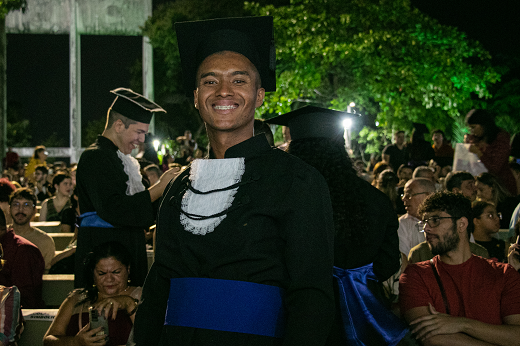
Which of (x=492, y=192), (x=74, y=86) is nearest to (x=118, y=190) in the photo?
(x=492, y=192)

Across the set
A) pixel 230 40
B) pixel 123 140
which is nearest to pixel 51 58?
pixel 123 140

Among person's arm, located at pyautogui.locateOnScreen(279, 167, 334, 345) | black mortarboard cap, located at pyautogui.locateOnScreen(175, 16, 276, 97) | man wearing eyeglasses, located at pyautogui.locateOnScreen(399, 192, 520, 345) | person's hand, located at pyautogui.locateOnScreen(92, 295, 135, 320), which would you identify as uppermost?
black mortarboard cap, located at pyautogui.locateOnScreen(175, 16, 276, 97)

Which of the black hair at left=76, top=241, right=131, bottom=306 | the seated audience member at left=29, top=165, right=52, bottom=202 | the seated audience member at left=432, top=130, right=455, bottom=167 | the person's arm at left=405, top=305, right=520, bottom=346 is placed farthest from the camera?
the seated audience member at left=29, top=165, right=52, bottom=202

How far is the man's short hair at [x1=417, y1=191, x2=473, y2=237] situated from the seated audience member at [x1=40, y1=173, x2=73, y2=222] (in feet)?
19.8

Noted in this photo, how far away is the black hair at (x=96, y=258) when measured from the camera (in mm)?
4223

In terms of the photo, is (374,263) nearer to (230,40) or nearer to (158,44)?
(230,40)

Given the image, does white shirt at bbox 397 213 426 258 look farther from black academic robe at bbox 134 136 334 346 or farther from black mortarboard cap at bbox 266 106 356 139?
black academic robe at bbox 134 136 334 346

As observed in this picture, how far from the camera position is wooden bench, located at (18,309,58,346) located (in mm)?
4410

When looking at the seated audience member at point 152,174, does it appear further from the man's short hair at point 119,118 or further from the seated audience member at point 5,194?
the man's short hair at point 119,118

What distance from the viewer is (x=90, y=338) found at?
388 cm

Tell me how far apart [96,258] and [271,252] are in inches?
112

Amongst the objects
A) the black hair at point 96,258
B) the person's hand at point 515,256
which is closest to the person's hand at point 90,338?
the black hair at point 96,258

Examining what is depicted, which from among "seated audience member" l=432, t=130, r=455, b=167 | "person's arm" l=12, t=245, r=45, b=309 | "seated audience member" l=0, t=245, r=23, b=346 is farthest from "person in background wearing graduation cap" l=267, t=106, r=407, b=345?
"seated audience member" l=432, t=130, r=455, b=167

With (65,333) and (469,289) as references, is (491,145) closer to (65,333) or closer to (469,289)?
(469,289)
